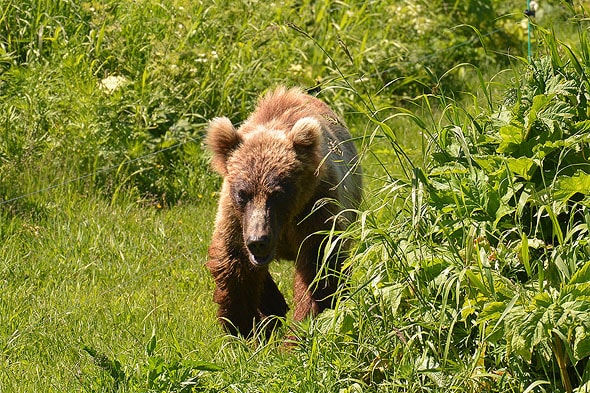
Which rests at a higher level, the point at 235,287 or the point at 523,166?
the point at 523,166

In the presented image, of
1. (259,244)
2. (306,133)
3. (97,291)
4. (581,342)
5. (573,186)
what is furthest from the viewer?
(97,291)

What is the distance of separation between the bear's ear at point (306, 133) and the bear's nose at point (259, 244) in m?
0.69

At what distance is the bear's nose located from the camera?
19.3 ft

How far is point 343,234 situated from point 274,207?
1256 mm

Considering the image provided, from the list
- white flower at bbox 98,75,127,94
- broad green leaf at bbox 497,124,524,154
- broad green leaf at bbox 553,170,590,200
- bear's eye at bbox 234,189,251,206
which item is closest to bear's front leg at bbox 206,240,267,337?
bear's eye at bbox 234,189,251,206

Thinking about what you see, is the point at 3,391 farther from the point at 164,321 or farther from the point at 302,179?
the point at 302,179

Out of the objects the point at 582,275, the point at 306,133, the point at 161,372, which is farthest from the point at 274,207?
the point at 582,275

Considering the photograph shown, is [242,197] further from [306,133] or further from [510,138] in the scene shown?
[510,138]

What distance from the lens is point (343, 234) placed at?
4883 millimetres

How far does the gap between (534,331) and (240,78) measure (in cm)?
580

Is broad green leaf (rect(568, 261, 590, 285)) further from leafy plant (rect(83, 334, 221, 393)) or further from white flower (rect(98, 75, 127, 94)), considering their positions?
white flower (rect(98, 75, 127, 94))

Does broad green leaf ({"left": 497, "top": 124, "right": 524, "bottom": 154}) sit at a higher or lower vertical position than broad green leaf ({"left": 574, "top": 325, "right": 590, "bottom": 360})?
higher

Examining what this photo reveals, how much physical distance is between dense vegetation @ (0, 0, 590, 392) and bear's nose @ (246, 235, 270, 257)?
1.62 feet

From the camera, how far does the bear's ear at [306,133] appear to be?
6285mm
